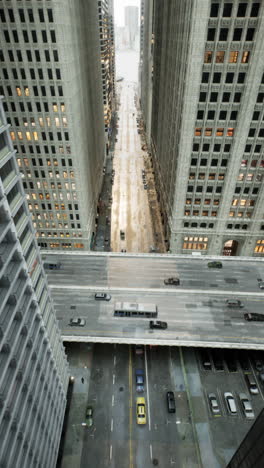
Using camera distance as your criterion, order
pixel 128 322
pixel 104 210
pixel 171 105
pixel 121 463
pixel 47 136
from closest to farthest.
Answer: pixel 121 463, pixel 128 322, pixel 47 136, pixel 171 105, pixel 104 210

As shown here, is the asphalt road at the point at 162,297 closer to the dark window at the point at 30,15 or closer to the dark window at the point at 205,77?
the dark window at the point at 205,77

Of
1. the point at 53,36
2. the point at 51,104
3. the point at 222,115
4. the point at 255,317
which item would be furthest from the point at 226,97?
the point at 255,317

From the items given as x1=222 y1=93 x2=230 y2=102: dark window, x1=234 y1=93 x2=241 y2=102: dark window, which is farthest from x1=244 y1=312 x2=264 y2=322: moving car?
x1=222 y1=93 x2=230 y2=102: dark window

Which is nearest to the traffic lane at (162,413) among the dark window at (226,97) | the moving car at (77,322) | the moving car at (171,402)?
the moving car at (171,402)

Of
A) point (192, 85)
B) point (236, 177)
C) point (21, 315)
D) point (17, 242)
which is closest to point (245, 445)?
point (21, 315)

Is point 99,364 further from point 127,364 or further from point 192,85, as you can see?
point 192,85

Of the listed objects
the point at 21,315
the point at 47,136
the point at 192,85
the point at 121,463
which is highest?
the point at 192,85

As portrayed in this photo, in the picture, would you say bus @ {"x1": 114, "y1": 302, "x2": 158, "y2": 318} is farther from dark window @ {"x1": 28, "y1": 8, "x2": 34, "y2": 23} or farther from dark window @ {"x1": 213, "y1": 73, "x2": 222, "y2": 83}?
dark window @ {"x1": 28, "y1": 8, "x2": 34, "y2": 23}
